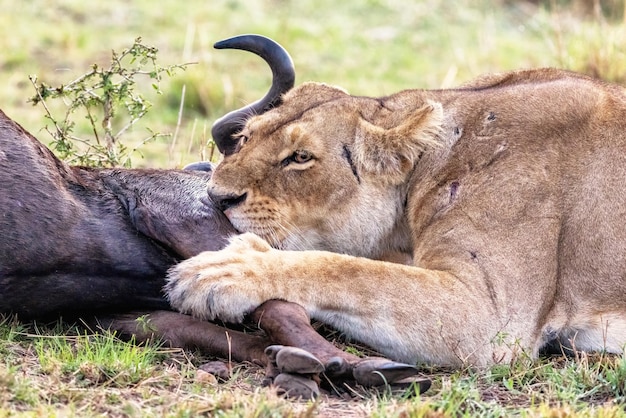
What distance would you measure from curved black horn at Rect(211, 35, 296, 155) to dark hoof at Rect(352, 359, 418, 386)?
1826mm

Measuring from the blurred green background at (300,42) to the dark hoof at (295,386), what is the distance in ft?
15.8

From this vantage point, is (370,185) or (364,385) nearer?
(364,385)

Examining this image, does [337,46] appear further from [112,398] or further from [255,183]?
[112,398]

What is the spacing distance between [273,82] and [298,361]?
196cm

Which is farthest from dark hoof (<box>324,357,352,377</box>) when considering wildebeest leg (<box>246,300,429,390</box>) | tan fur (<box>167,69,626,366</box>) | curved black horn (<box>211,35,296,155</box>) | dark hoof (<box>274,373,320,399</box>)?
curved black horn (<box>211,35,296,155</box>)

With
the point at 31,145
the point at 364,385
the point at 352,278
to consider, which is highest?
the point at 31,145

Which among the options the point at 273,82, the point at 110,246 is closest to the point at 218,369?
the point at 110,246

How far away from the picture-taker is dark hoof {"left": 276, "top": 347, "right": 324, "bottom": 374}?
3.86 metres

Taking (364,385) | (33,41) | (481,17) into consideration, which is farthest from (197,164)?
(481,17)

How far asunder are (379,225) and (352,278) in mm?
659

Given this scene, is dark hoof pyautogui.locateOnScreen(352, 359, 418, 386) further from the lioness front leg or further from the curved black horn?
the curved black horn

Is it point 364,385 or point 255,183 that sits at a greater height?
point 255,183

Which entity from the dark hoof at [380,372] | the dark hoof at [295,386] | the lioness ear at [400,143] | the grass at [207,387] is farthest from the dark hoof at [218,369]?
the lioness ear at [400,143]

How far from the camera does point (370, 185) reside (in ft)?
16.1
